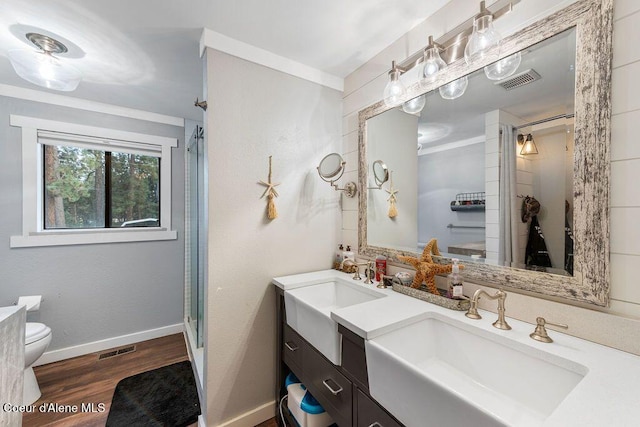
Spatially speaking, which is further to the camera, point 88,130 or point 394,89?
point 88,130

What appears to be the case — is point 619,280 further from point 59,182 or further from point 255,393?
point 59,182

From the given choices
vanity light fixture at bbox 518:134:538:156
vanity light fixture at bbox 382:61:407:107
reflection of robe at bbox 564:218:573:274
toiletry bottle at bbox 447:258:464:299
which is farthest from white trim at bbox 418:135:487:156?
toiletry bottle at bbox 447:258:464:299

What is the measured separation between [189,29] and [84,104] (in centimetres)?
171

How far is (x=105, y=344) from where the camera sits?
2377 mm

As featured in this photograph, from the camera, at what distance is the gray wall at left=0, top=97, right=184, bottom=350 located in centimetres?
206

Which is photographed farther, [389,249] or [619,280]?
[389,249]

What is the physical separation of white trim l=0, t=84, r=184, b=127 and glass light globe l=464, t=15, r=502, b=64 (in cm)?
279

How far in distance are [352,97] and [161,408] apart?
254 cm

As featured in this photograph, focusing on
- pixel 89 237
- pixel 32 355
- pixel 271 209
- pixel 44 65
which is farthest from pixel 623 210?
pixel 89 237

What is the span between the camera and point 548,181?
0.95 meters

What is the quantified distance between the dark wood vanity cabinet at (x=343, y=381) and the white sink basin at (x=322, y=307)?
5cm

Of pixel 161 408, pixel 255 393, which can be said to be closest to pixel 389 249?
pixel 255 393

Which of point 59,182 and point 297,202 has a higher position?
point 59,182

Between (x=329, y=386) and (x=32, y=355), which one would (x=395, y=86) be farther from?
(x=32, y=355)
